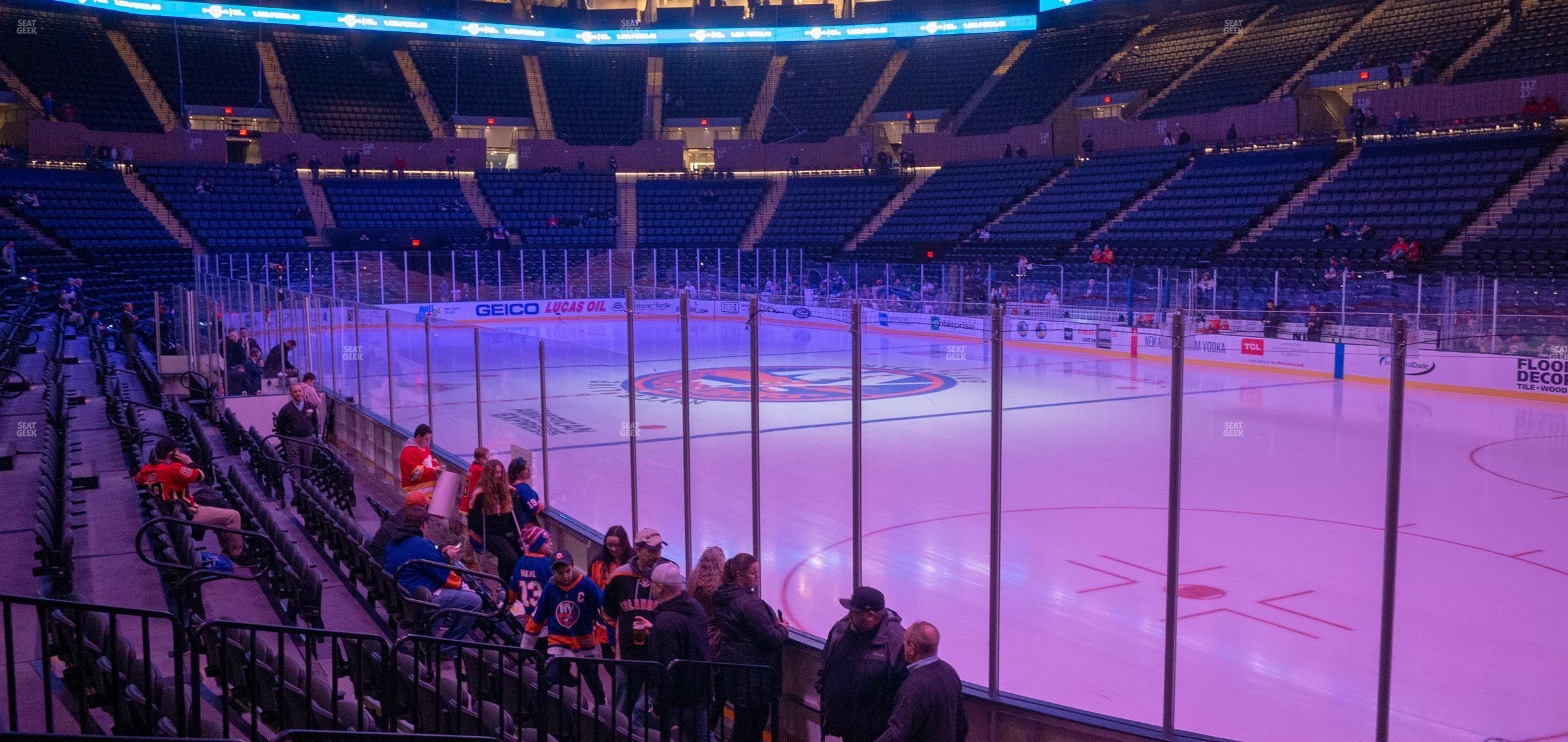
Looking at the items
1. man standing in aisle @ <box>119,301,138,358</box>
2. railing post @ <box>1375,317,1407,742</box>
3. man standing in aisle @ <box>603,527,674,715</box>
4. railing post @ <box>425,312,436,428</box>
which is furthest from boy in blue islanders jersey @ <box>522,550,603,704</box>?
man standing in aisle @ <box>119,301,138,358</box>

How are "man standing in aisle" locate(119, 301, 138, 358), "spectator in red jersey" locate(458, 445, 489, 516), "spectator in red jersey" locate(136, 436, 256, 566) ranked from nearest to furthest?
1. "spectator in red jersey" locate(136, 436, 256, 566)
2. "spectator in red jersey" locate(458, 445, 489, 516)
3. "man standing in aisle" locate(119, 301, 138, 358)

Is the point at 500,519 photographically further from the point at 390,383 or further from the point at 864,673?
the point at 390,383

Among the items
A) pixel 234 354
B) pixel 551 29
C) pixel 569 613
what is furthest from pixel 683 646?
pixel 551 29

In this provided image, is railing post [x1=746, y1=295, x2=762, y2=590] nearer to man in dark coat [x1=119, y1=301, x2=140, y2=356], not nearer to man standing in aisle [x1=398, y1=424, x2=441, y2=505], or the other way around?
man standing in aisle [x1=398, y1=424, x2=441, y2=505]

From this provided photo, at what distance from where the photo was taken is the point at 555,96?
48656 millimetres

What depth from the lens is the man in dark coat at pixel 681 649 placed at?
5.44 meters

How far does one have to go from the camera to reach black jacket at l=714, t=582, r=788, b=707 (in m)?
5.62

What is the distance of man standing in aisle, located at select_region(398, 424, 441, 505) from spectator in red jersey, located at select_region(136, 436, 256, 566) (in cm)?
203

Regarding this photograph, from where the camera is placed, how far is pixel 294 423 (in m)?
13.0

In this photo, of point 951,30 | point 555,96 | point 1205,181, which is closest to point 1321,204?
point 1205,181

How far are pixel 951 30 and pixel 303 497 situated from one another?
42062 mm

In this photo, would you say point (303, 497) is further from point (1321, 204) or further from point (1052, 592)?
point (1321, 204)

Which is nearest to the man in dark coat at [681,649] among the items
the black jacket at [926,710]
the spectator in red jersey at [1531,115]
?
the black jacket at [926,710]

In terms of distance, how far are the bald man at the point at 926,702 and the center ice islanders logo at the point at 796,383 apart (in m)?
3.64
